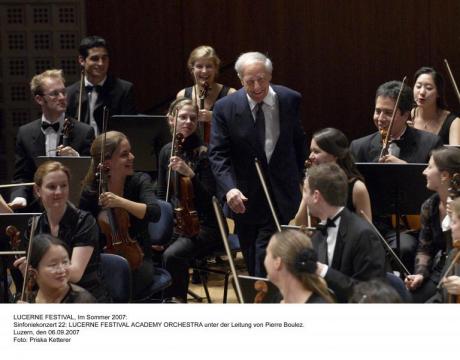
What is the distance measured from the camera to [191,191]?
182 inches

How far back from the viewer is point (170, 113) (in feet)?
16.0

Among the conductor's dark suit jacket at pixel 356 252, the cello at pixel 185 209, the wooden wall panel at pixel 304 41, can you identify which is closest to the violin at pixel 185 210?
the cello at pixel 185 209

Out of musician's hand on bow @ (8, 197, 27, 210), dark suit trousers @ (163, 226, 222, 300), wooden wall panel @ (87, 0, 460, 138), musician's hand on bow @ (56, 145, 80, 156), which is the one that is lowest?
dark suit trousers @ (163, 226, 222, 300)

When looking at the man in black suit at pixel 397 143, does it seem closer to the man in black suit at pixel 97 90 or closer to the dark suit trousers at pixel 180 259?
the dark suit trousers at pixel 180 259

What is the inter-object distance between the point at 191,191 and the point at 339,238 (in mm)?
1375

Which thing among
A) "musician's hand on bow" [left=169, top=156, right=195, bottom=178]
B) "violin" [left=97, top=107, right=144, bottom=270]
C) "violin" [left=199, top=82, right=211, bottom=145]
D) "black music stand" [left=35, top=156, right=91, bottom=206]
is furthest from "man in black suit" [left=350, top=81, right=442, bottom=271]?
"black music stand" [left=35, top=156, right=91, bottom=206]

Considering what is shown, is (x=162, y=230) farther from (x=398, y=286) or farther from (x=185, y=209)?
(x=398, y=286)

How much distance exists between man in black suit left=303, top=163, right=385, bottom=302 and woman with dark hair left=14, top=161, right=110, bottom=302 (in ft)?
2.77

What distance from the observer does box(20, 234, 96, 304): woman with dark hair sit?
338cm

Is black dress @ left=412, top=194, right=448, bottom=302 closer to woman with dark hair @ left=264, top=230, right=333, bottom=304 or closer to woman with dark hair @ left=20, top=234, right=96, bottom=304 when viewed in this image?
woman with dark hair @ left=264, top=230, right=333, bottom=304

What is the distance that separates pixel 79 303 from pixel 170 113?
Result: 166 centimetres
